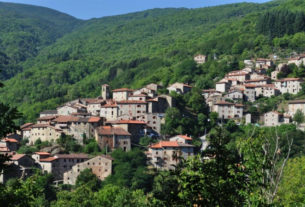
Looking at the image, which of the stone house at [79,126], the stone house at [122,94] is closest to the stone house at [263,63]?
the stone house at [122,94]

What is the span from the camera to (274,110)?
91.9 metres

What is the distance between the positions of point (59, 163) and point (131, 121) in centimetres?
1347

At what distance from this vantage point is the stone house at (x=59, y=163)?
71.9 metres

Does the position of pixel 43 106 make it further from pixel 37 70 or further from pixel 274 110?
pixel 37 70

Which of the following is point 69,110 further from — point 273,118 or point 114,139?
point 273,118

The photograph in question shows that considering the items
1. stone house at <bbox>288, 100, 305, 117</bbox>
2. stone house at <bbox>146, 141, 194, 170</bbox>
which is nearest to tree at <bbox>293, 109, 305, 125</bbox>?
stone house at <bbox>288, 100, 305, 117</bbox>

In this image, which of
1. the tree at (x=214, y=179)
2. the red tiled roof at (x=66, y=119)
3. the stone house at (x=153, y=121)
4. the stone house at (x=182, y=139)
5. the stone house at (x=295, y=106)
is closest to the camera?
the tree at (x=214, y=179)

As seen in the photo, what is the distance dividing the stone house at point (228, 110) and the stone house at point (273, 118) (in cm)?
499

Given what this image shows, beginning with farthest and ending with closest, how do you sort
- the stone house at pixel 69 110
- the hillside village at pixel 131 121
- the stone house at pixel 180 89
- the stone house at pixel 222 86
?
the stone house at pixel 222 86
the stone house at pixel 180 89
the stone house at pixel 69 110
the hillside village at pixel 131 121

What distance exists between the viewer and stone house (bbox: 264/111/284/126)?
86812mm

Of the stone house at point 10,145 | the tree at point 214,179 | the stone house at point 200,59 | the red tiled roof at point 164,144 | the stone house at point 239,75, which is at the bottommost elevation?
the stone house at point 10,145

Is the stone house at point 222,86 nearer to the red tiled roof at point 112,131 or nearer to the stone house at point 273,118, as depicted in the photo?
the stone house at point 273,118

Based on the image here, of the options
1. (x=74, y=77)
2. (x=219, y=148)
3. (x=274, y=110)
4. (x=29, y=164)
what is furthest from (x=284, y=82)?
(x=74, y=77)

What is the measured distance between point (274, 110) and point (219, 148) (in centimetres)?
7606
